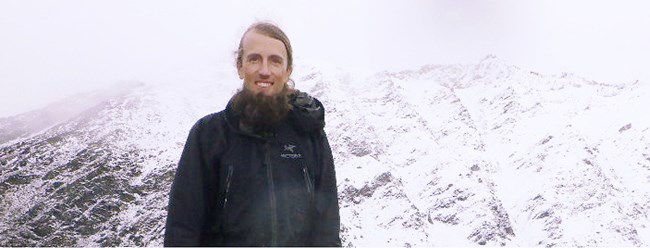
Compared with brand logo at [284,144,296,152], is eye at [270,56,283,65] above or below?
above

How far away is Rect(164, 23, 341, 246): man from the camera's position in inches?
181

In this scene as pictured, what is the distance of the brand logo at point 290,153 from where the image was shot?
4.75 metres

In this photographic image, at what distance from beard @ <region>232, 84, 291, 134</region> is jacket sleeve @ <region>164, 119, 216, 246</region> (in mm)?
370

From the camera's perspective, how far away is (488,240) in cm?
18112

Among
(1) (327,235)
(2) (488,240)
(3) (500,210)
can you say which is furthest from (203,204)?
(3) (500,210)

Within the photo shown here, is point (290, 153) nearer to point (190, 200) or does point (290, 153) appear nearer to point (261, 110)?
point (261, 110)

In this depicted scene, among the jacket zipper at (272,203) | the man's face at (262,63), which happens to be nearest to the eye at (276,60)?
the man's face at (262,63)

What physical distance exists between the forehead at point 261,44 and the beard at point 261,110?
0.97 ft

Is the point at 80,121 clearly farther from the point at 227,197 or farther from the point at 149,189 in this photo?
the point at 227,197

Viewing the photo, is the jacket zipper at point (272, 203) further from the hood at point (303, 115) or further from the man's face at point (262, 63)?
the man's face at point (262, 63)

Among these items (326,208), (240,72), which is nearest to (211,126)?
(240,72)

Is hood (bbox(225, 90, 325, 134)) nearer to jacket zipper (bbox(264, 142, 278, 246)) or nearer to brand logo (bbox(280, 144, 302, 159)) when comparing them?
brand logo (bbox(280, 144, 302, 159))

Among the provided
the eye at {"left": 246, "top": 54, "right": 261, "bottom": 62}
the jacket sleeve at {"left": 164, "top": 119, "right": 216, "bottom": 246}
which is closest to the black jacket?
the jacket sleeve at {"left": 164, "top": 119, "right": 216, "bottom": 246}

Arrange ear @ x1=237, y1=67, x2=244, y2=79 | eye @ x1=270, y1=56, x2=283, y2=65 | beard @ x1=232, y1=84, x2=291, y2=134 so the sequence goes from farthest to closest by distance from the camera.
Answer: ear @ x1=237, y1=67, x2=244, y2=79 → eye @ x1=270, y1=56, x2=283, y2=65 → beard @ x1=232, y1=84, x2=291, y2=134
